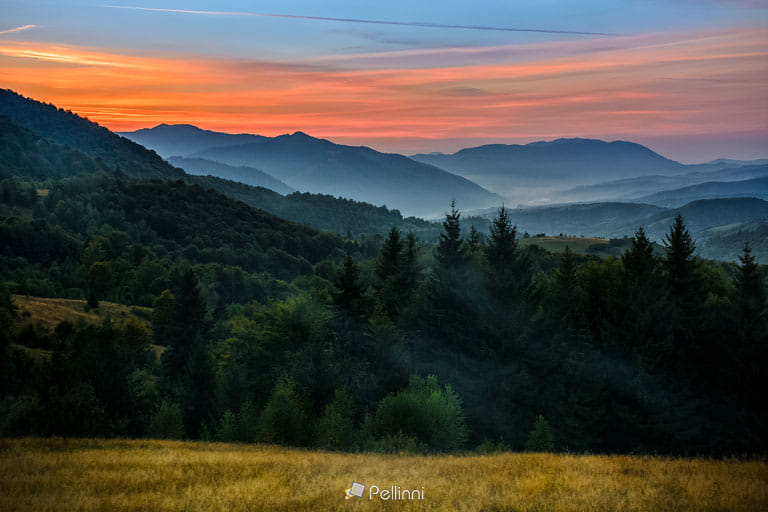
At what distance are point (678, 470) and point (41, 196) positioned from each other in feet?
565

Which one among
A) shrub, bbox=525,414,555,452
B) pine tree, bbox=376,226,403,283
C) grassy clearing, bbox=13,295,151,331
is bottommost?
grassy clearing, bbox=13,295,151,331

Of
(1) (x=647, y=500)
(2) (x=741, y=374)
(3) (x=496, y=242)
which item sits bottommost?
(2) (x=741, y=374)

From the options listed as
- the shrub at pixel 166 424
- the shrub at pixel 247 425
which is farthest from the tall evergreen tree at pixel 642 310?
the shrub at pixel 166 424

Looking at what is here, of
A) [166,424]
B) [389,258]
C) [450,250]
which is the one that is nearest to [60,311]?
[166,424]

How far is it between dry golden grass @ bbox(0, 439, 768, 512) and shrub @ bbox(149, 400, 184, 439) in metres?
12.9

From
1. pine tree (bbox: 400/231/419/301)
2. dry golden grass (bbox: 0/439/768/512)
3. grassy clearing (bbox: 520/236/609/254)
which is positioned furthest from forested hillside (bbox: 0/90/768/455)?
grassy clearing (bbox: 520/236/609/254)

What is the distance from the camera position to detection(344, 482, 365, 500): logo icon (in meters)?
12.8

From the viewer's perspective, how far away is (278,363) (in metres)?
41.9

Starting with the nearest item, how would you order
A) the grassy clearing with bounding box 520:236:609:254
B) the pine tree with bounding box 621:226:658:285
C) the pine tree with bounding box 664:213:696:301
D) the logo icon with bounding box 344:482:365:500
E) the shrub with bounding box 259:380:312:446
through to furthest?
the logo icon with bounding box 344:482:365:500
the shrub with bounding box 259:380:312:446
the pine tree with bounding box 621:226:658:285
the pine tree with bounding box 664:213:696:301
the grassy clearing with bounding box 520:236:609:254

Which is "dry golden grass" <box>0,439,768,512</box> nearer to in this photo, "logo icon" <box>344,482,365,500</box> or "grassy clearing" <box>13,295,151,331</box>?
"logo icon" <box>344,482,365,500</box>

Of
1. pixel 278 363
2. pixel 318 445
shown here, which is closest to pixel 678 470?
pixel 318 445

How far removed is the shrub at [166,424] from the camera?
31.8m

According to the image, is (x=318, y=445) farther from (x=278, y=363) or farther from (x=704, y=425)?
(x=704, y=425)

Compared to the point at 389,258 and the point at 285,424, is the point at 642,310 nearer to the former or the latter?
the point at 389,258
